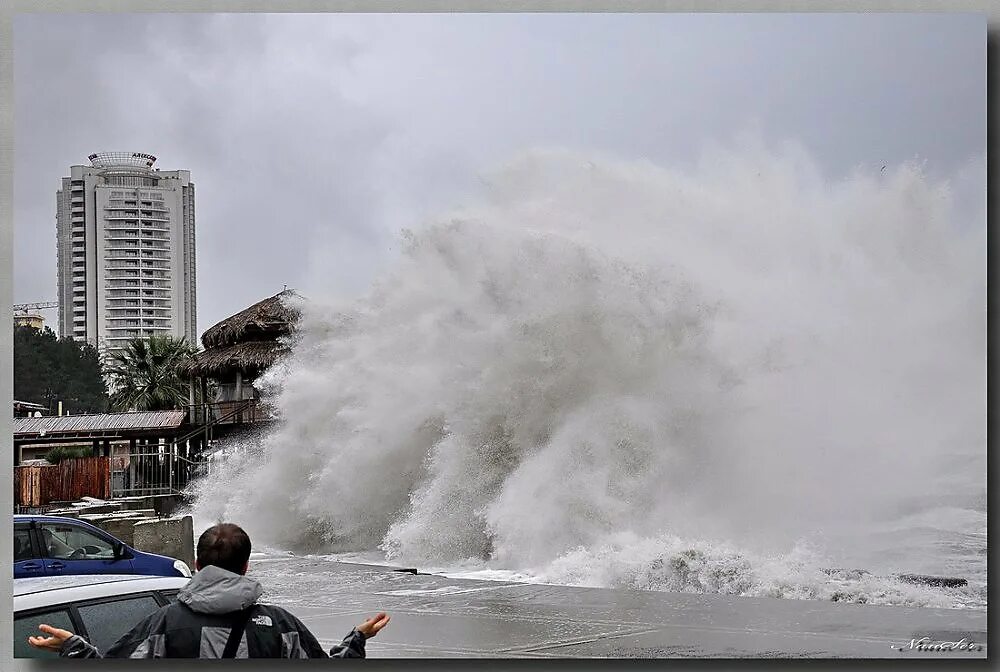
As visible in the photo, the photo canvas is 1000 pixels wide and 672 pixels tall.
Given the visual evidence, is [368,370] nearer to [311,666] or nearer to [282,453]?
[282,453]

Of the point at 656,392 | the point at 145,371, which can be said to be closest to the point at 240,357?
the point at 145,371

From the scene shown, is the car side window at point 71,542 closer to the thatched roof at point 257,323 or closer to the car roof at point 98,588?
the car roof at point 98,588

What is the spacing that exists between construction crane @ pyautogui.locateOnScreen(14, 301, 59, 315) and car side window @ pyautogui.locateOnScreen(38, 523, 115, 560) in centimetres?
83

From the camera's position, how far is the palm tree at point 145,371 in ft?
15.3

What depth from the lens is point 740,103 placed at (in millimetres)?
4262

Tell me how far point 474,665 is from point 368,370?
198 centimetres

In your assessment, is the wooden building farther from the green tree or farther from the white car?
the white car

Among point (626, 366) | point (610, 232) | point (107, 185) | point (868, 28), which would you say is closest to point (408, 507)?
point (626, 366)

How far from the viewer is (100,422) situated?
472 centimetres

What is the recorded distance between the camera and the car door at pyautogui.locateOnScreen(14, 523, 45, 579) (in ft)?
13.4

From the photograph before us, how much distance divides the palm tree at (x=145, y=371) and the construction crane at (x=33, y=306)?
0.37 m

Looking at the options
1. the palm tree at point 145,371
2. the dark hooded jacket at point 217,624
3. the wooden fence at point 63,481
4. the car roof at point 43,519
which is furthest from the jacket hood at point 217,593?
the palm tree at point 145,371

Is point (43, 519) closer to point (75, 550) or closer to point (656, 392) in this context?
point (75, 550)

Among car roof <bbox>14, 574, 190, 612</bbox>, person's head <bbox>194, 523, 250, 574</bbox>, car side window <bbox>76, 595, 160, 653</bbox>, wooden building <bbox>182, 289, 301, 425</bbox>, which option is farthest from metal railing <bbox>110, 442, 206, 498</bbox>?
person's head <bbox>194, 523, 250, 574</bbox>
